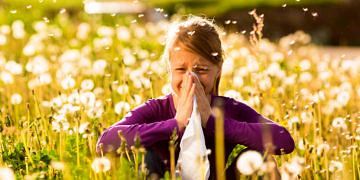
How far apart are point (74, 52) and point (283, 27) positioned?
223 inches

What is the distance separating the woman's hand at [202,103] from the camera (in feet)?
6.43

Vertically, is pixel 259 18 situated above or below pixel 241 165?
above

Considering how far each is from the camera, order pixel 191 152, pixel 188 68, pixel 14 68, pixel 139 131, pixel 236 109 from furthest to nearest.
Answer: pixel 14 68
pixel 236 109
pixel 188 68
pixel 139 131
pixel 191 152

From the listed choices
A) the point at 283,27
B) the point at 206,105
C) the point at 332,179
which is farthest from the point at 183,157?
the point at 283,27

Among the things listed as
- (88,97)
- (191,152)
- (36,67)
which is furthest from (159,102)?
(36,67)

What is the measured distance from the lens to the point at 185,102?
6.38ft

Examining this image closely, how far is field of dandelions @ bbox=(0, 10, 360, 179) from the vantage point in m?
1.91

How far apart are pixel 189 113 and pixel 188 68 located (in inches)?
8.6

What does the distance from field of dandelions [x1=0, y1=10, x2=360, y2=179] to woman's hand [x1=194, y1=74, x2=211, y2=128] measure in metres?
0.20

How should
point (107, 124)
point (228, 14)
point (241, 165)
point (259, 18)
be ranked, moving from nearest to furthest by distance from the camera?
1. point (241, 165)
2. point (259, 18)
3. point (107, 124)
4. point (228, 14)

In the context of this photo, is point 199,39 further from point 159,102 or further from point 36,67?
point 36,67

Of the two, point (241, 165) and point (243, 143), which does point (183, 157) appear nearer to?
point (243, 143)

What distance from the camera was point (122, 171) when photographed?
4.99 feet

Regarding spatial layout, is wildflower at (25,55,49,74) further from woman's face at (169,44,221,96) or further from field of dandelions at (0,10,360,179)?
woman's face at (169,44,221,96)
